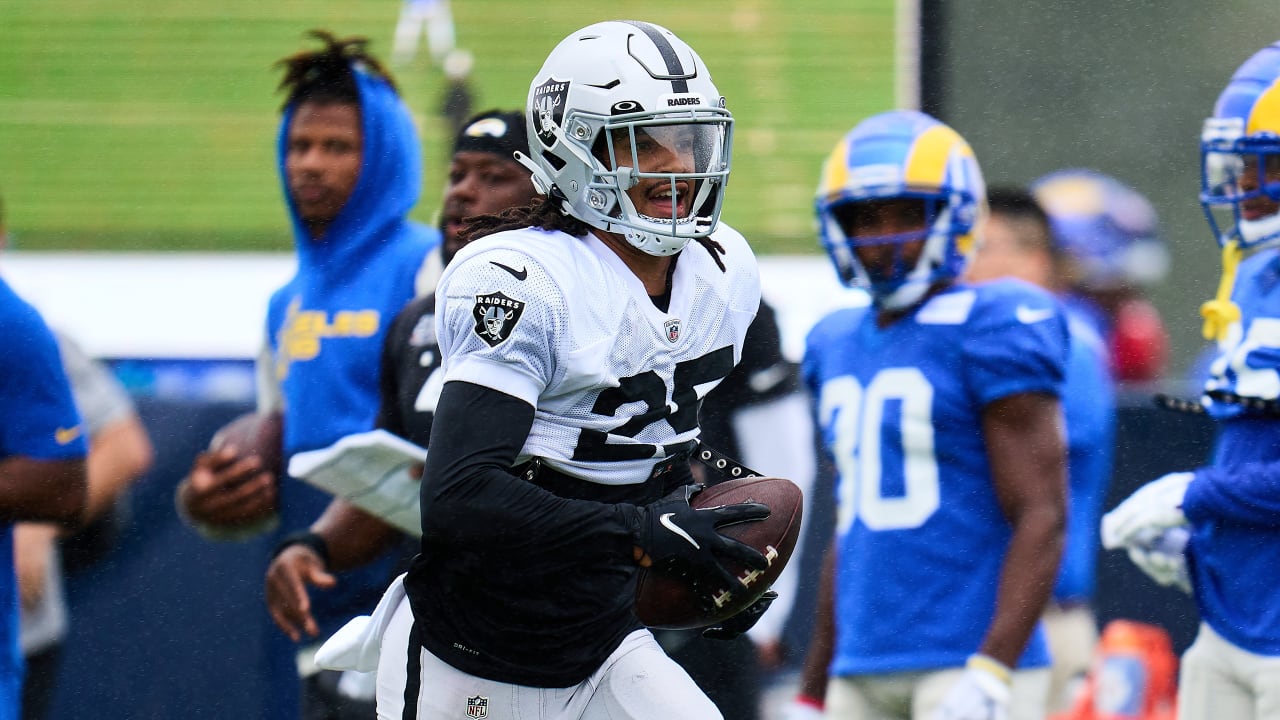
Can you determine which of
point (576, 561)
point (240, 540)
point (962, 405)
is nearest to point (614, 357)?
point (576, 561)

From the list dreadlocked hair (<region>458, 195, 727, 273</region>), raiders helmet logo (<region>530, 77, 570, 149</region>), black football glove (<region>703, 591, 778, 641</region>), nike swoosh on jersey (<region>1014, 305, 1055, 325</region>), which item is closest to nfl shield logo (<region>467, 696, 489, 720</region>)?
black football glove (<region>703, 591, 778, 641</region>)

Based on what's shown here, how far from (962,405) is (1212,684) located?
2.34 feet

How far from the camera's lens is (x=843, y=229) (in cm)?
329

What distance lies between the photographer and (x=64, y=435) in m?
3.34

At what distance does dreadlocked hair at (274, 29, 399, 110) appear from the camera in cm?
357

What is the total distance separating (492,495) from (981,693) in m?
1.38

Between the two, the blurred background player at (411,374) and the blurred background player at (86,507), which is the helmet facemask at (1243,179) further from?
the blurred background player at (86,507)

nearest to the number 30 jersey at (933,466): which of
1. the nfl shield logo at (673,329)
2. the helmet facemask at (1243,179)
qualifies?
the helmet facemask at (1243,179)

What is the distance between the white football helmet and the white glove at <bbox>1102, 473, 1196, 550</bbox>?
139 cm

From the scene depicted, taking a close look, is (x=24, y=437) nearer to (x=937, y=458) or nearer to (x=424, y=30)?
(x=424, y=30)

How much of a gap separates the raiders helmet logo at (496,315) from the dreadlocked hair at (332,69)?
1660 mm

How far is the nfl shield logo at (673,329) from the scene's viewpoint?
2.21 m

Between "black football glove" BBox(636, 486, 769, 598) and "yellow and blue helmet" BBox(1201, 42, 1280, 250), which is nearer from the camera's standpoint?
"black football glove" BBox(636, 486, 769, 598)

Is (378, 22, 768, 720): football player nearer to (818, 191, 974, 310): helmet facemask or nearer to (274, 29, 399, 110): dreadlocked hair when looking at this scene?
(818, 191, 974, 310): helmet facemask
